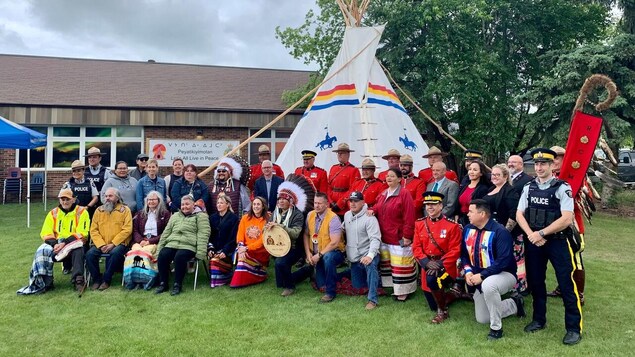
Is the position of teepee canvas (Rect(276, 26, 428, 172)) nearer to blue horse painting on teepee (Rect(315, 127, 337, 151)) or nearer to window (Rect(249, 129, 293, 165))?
blue horse painting on teepee (Rect(315, 127, 337, 151))

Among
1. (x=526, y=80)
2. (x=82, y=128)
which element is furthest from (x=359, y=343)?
(x=82, y=128)

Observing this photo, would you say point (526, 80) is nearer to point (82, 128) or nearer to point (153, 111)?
point (153, 111)

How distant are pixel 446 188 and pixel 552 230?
132 cm

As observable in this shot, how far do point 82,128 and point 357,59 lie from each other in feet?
30.5

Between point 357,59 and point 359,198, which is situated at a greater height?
point 357,59

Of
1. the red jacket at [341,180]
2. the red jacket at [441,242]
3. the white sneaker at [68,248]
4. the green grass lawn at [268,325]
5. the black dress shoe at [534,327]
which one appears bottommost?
the green grass lawn at [268,325]

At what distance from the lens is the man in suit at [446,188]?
4.57 m

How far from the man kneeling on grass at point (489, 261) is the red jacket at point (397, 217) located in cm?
76

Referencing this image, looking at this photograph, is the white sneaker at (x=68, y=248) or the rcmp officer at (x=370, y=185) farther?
the rcmp officer at (x=370, y=185)

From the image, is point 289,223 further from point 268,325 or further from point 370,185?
point 268,325

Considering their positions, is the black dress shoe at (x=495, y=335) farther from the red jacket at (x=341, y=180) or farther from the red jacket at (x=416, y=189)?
the red jacket at (x=341, y=180)

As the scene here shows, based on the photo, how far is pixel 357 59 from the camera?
25.5ft

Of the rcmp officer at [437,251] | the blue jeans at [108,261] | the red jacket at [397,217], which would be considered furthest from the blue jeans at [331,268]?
the blue jeans at [108,261]

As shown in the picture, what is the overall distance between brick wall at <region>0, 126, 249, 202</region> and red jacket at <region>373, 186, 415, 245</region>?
9694mm
